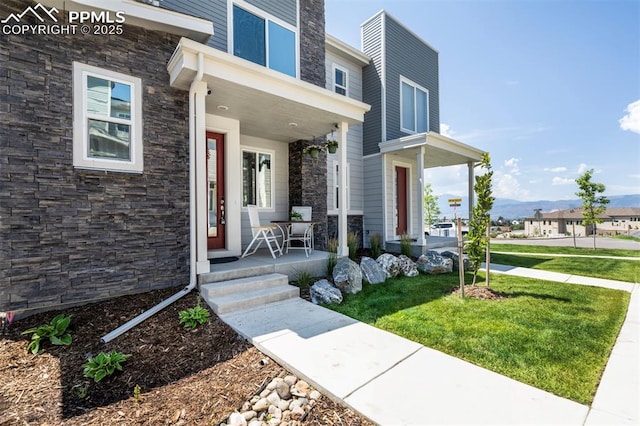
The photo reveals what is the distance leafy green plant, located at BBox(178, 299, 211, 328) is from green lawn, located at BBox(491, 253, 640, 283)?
757 centimetres

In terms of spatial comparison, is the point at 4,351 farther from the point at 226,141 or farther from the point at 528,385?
the point at 528,385

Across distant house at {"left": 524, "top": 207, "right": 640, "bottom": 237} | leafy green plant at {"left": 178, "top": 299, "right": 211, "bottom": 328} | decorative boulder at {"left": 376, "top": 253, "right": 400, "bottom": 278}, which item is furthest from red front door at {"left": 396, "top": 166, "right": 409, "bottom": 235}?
distant house at {"left": 524, "top": 207, "right": 640, "bottom": 237}

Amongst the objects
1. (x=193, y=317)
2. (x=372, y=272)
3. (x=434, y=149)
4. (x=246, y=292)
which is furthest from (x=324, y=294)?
(x=434, y=149)

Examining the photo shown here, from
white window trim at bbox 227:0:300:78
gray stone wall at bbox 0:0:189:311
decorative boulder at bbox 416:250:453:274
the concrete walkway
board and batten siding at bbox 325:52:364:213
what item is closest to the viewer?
the concrete walkway

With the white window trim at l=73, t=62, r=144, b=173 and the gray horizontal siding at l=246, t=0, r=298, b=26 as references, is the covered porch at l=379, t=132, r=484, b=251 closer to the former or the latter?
the gray horizontal siding at l=246, t=0, r=298, b=26

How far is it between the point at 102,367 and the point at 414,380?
266cm

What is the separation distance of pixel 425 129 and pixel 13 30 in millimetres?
11043

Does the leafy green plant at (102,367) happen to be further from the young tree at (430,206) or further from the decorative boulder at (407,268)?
the young tree at (430,206)

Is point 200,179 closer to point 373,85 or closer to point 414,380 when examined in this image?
point 414,380

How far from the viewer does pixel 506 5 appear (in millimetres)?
7715

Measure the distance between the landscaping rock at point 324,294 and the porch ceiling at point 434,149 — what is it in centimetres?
543

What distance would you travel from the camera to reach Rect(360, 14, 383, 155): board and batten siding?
9.48 m

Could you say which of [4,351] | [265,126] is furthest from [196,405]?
[265,126]

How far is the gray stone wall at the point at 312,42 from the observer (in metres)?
7.12
